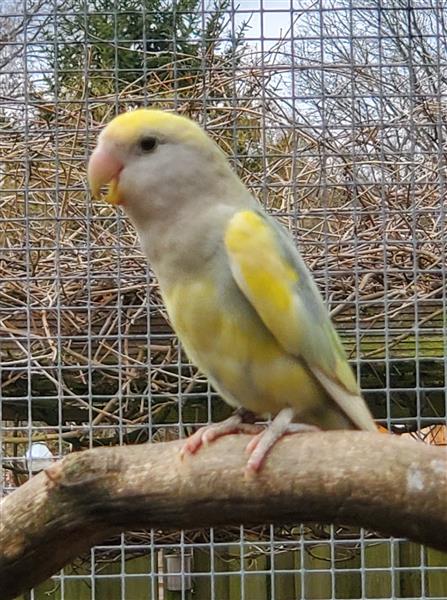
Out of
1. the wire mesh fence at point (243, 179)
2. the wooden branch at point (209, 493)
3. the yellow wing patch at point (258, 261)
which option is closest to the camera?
the wooden branch at point (209, 493)

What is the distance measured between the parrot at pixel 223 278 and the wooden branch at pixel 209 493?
63 mm

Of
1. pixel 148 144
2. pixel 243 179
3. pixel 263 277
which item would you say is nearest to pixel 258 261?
pixel 263 277

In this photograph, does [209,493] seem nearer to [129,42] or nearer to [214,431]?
[214,431]

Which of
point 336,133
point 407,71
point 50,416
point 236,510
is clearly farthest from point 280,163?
point 236,510

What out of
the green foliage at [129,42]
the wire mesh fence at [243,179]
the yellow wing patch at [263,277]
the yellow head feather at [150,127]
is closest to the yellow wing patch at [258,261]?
the yellow wing patch at [263,277]

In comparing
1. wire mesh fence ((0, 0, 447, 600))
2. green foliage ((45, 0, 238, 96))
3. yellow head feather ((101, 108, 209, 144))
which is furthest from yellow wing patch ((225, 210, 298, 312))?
green foliage ((45, 0, 238, 96))

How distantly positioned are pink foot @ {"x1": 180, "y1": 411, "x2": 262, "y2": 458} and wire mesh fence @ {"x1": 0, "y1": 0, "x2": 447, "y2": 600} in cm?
47

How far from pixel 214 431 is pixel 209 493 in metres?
0.11

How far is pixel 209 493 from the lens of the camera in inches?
36.6

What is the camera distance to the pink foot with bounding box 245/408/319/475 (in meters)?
0.93

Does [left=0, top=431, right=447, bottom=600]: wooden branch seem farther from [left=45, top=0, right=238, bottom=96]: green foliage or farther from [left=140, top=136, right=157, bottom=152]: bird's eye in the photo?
[left=45, top=0, right=238, bottom=96]: green foliage

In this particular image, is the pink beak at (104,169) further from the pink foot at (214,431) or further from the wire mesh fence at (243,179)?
the wire mesh fence at (243,179)

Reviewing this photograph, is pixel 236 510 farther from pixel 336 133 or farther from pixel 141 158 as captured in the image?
pixel 336 133

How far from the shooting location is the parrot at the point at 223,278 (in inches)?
40.1
